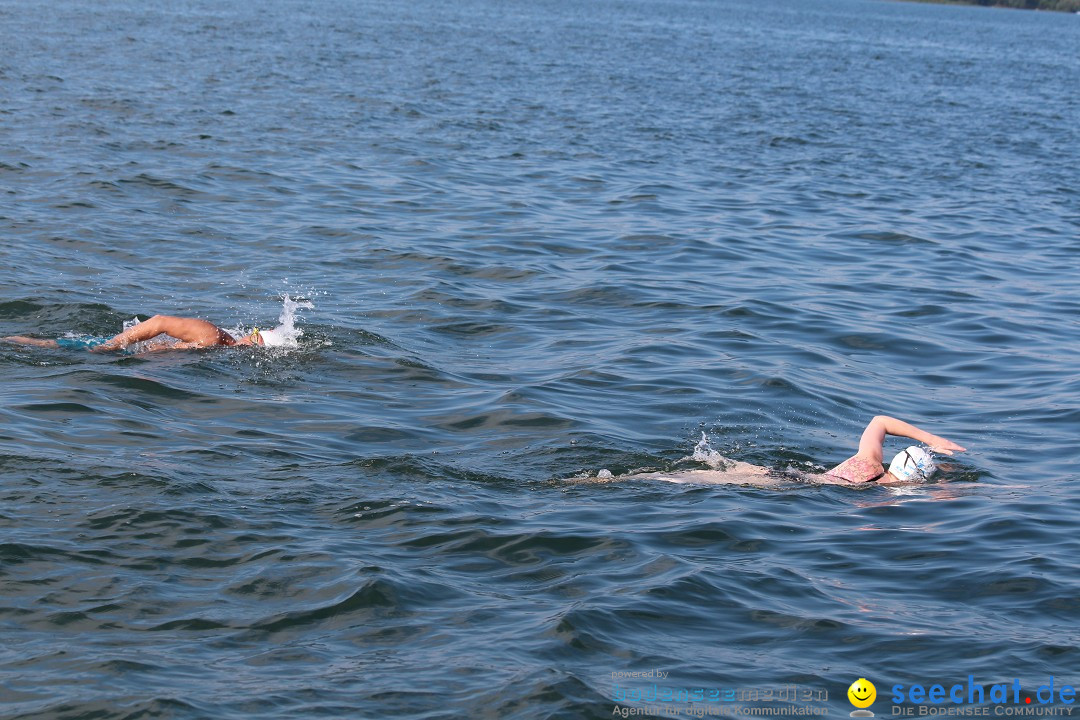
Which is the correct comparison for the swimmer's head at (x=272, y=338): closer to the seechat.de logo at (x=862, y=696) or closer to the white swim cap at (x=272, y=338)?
the white swim cap at (x=272, y=338)

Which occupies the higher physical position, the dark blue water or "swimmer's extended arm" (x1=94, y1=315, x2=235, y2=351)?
"swimmer's extended arm" (x1=94, y1=315, x2=235, y2=351)

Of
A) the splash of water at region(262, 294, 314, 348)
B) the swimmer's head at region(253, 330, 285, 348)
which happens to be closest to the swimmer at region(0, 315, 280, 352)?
the swimmer's head at region(253, 330, 285, 348)

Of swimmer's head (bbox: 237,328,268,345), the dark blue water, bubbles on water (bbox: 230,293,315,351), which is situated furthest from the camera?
bubbles on water (bbox: 230,293,315,351)

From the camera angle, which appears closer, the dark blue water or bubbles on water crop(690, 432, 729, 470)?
the dark blue water

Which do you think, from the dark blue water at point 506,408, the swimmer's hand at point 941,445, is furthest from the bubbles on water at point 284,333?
the swimmer's hand at point 941,445

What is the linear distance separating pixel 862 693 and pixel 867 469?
360cm

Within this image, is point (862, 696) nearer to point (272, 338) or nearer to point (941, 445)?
point (941, 445)

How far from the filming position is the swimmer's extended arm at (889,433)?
1000 centimetres

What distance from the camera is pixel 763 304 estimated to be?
15.5m

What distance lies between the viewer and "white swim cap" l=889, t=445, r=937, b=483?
10.4 m


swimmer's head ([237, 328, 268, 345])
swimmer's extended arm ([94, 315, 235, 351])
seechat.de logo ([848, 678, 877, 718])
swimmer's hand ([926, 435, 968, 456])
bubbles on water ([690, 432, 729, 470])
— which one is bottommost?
bubbles on water ([690, 432, 729, 470])

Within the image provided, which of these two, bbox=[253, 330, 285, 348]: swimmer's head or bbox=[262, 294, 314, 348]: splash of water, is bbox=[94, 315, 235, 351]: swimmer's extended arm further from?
bbox=[262, 294, 314, 348]: splash of water

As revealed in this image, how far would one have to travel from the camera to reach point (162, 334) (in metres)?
11.8

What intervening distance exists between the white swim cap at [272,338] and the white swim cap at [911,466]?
6300mm
